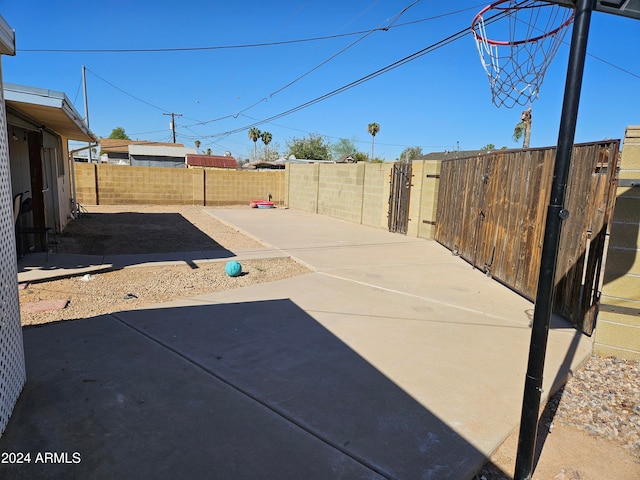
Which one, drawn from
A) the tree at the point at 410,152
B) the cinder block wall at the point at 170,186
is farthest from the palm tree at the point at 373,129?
the cinder block wall at the point at 170,186

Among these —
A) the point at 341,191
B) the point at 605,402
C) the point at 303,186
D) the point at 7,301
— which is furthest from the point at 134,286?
the point at 303,186

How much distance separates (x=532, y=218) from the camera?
582 centimetres

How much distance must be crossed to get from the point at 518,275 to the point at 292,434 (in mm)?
4851

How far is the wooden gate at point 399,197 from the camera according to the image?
1264 centimetres

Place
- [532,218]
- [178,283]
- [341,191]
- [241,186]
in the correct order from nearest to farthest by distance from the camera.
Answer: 1. [532,218]
2. [178,283]
3. [341,191]
4. [241,186]

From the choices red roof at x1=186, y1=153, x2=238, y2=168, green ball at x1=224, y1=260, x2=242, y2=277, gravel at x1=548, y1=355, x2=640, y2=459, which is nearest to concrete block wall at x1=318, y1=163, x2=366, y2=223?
green ball at x1=224, y1=260, x2=242, y2=277

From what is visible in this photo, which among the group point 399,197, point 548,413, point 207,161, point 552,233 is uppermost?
point 207,161

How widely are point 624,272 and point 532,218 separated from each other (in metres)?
1.82

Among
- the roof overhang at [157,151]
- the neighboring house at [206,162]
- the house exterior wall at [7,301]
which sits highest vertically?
the roof overhang at [157,151]

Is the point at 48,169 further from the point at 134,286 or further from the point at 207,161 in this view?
the point at 207,161

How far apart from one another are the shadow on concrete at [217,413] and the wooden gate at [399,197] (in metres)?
8.98

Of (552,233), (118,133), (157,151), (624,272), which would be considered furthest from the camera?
(118,133)

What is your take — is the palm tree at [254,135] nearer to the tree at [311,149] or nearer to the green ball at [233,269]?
the tree at [311,149]

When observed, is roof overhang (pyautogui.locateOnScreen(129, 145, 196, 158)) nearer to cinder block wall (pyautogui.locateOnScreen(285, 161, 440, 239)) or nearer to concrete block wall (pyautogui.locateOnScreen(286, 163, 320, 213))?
cinder block wall (pyautogui.locateOnScreen(285, 161, 440, 239))
